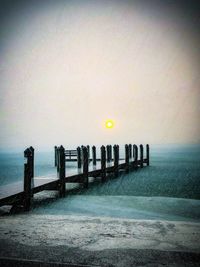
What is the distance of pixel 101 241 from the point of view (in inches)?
150

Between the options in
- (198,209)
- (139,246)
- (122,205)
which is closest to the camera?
(139,246)

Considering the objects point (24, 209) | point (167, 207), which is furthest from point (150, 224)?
point (24, 209)

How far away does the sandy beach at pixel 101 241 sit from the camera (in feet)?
10.4

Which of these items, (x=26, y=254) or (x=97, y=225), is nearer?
(x=26, y=254)

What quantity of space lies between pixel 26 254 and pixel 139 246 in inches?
61.0

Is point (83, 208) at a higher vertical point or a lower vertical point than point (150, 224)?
lower

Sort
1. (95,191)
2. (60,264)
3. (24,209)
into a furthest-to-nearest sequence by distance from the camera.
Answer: (95,191) → (24,209) → (60,264)

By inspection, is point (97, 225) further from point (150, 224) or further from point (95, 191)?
point (95, 191)

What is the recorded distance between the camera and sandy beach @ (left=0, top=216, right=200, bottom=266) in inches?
125

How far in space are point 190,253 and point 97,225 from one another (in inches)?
71.7

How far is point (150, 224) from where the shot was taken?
4.62m

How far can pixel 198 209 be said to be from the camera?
6930 millimetres

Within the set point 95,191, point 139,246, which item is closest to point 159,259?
point 139,246

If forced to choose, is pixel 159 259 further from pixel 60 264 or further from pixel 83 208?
pixel 83 208
